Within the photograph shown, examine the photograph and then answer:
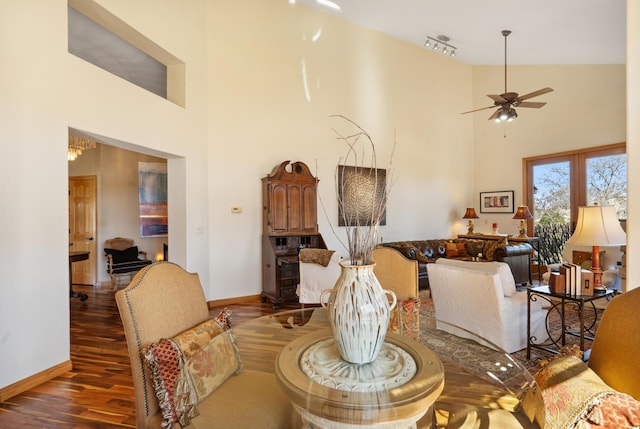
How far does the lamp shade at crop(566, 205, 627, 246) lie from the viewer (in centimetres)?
244

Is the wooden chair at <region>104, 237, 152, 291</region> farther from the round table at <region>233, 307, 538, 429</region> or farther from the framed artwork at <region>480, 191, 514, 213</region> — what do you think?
the framed artwork at <region>480, 191, 514, 213</region>

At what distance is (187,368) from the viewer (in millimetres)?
1334

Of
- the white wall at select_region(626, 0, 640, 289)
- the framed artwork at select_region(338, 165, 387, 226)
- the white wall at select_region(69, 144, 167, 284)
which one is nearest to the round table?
the white wall at select_region(626, 0, 640, 289)

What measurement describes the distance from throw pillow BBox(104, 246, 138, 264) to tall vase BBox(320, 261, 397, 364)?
215 inches

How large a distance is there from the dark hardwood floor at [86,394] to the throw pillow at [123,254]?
6.55 ft

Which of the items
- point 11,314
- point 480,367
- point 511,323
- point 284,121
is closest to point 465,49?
point 284,121

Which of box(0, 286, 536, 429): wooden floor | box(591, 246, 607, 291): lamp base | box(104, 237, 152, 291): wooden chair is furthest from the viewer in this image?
box(104, 237, 152, 291): wooden chair

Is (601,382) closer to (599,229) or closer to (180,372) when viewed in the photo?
(180,372)

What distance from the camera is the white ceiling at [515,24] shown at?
14.9 feet

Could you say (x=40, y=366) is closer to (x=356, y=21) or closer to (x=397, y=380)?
(x=397, y=380)

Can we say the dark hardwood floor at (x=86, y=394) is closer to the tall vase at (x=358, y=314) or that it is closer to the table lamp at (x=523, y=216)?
the tall vase at (x=358, y=314)

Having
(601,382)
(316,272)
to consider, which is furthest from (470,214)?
(601,382)

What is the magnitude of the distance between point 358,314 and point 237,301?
399cm

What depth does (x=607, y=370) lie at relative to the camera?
4.22 feet
